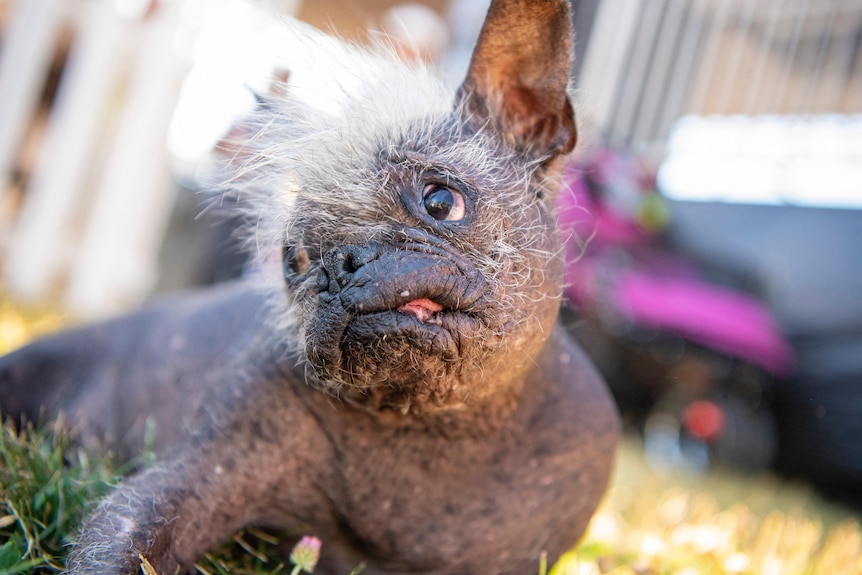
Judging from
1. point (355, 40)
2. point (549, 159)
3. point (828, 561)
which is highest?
point (355, 40)

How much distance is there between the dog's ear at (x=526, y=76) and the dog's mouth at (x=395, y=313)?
14.4 inches

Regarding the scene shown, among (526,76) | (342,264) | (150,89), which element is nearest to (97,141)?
(150,89)

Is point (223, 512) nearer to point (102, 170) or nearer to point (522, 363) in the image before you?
point (522, 363)

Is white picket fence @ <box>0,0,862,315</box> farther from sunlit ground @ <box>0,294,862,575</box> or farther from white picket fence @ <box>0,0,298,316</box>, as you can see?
sunlit ground @ <box>0,294,862,575</box>

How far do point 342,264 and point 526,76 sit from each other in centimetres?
52

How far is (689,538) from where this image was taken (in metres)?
2.07

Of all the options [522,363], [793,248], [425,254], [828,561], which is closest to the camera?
[425,254]

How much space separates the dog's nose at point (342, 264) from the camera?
112 cm

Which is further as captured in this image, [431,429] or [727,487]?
[727,487]

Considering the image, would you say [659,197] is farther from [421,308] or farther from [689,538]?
[421,308]

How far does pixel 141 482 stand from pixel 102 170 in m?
4.67

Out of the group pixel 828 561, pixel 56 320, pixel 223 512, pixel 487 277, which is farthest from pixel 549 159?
pixel 56 320

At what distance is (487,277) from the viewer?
1175mm

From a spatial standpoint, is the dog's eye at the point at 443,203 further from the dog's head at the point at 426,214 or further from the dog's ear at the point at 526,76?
the dog's ear at the point at 526,76
